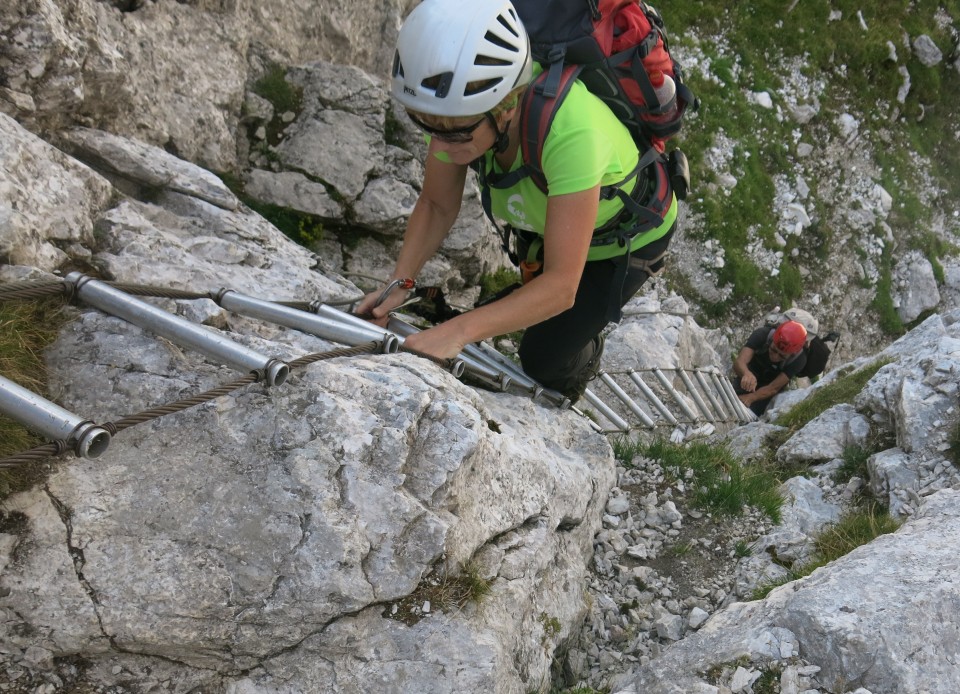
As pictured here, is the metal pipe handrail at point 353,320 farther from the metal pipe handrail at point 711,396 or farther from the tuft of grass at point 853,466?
the metal pipe handrail at point 711,396

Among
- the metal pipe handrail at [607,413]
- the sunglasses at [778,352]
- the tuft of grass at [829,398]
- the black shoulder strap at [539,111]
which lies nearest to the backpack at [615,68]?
the black shoulder strap at [539,111]

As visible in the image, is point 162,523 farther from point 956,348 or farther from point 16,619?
point 956,348

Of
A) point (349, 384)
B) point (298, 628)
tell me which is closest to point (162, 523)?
point (298, 628)

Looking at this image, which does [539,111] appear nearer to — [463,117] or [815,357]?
[463,117]

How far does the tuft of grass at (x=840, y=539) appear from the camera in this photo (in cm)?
532

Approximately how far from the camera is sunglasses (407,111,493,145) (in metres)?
4.32

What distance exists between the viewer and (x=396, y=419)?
13.7 feet

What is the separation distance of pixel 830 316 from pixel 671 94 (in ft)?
60.2

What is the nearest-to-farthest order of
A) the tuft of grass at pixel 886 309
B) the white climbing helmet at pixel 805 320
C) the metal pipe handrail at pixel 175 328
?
1. the metal pipe handrail at pixel 175 328
2. the white climbing helmet at pixel 805 320
3. the tuft of grass at pixel 886 309

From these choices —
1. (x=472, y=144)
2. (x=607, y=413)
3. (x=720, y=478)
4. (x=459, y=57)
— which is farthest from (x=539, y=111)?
(x=607, y=413)

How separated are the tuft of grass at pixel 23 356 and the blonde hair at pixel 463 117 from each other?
92.3 inches

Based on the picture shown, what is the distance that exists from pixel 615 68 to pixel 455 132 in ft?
4.69

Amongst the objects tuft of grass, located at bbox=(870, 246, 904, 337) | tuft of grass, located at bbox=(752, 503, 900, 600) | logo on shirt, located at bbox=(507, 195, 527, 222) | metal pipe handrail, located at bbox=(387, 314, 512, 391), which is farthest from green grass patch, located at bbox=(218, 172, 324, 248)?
tuft of grass, located at bbox=(870, 246, 904, 337)

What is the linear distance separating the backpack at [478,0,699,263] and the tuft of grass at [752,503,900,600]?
2.70 m
